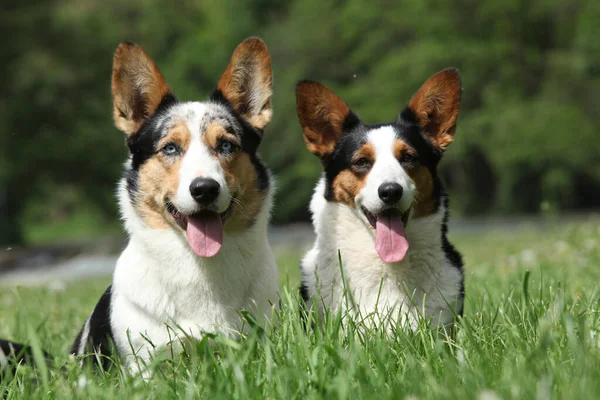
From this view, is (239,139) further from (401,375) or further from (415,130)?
(401,375)

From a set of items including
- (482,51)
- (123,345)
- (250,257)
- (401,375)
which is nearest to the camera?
(401,375)

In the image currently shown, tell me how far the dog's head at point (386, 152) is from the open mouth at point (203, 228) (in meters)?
0.79

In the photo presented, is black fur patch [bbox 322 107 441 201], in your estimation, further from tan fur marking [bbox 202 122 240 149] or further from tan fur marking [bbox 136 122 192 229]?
tan fur marking [bbox 136 122 192 229]

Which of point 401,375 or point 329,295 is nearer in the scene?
point 401,375

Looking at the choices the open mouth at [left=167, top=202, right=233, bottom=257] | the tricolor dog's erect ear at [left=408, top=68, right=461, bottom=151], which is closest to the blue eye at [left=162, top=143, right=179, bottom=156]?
the open mouth at [left=167, top=202, right=233, bottom=257]

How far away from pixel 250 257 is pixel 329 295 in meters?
0.55

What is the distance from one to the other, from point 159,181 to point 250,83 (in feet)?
2.70

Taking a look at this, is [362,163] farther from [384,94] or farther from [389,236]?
[384,94]

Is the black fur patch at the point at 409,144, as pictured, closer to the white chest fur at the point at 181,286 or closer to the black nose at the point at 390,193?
the black nose at the point at 390,193

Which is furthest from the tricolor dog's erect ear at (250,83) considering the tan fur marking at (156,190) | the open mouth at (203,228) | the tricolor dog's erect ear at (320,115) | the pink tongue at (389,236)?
the pink tongue at (389,236)

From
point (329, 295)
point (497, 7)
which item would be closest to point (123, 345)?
point (329, 295)

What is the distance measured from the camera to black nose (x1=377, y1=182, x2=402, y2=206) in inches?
153

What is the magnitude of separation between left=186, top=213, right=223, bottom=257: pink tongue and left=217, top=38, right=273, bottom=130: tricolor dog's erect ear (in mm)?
716

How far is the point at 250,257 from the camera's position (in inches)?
150
